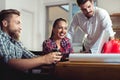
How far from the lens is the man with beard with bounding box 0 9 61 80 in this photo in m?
1.05

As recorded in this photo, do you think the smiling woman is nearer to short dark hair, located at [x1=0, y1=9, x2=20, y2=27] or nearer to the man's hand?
short dark hair, located at [x1=0, y1=9, x2=20, y2=27]

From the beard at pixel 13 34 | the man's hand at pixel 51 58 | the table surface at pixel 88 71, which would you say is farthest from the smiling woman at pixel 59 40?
the table surface at pixel 88 71

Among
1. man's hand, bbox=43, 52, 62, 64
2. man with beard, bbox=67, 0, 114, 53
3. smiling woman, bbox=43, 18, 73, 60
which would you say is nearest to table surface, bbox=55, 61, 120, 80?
man's hand, bbox=43, 52, 62, 64

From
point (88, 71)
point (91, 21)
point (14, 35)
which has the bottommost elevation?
point (88, 71)

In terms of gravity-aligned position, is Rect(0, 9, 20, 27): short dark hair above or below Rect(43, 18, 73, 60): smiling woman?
above

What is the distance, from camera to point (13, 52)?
Result: 1.14 m

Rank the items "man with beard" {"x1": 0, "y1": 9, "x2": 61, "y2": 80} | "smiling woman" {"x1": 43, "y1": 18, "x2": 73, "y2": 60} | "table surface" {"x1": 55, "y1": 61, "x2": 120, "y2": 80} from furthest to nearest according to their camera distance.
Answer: "smiling woman" {"x1": 43, "y1": 18, "x2": 73, "y2": 60}, "man with beard" {"x1": 0, "y1": 9, "x2": 61, "y2": 80}, "table surface" {"x1": 55, "y1": 61, "x2": 120, "y2": 80}

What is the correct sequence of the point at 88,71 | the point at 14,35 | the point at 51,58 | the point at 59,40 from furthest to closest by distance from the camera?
the point at 59,40
the point at 14,35
the point at 51,58
the point at 88,71

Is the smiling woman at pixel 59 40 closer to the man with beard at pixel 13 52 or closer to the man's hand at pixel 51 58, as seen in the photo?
the man with beard at pixel 13 52

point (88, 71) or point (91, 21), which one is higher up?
point (91, 21)

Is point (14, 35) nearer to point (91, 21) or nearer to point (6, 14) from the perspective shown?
point (6, 14)

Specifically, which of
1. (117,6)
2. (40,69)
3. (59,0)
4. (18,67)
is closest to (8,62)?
(18,67)

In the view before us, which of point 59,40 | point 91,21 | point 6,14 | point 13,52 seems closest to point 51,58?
point 13,52

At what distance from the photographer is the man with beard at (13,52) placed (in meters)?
1.05
